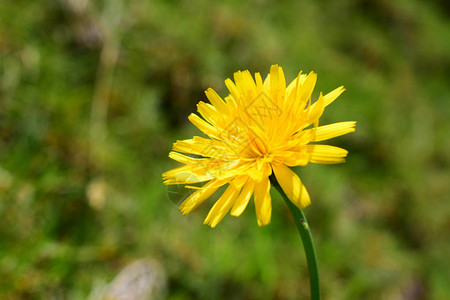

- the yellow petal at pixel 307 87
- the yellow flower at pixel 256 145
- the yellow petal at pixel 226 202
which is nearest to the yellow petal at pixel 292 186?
the yellow flower at pixel 256 145

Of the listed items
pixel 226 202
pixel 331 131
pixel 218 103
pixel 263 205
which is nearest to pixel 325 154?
pixel 331 131

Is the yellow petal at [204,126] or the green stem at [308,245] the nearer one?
the green stem at [308,245]

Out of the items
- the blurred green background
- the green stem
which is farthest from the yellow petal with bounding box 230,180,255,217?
the blurred green background

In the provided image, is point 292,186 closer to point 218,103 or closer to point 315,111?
point 315,111

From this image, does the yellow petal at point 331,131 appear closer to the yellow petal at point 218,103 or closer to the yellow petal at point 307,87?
the yellow petal at point 307,87

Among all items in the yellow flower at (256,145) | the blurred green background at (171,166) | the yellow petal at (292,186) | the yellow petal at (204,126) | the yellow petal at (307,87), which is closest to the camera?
the yellow petal at (292,186)

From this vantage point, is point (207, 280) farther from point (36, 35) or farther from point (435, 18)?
point (435, 18)

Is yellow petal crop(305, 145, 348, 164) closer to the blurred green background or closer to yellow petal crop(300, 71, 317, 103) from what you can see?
yellow petal crop(300, 71, 317, 103)
